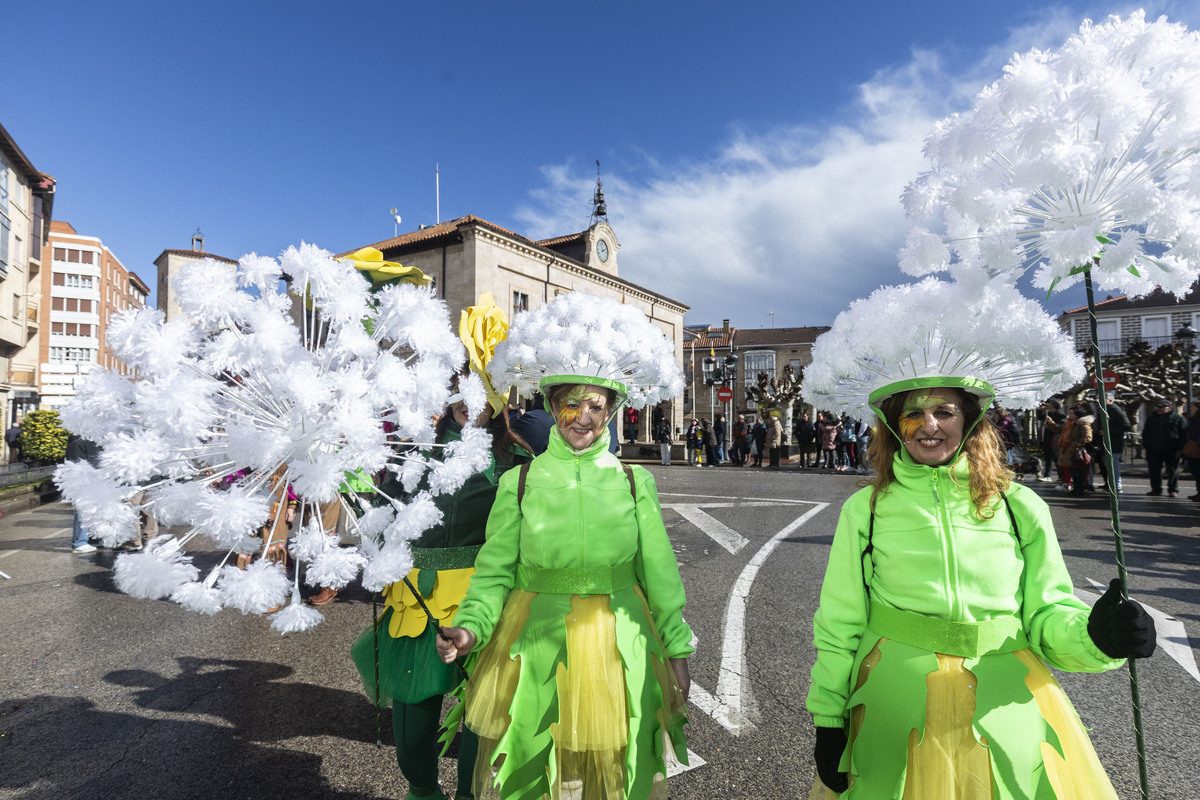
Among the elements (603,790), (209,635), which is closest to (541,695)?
(603,790)

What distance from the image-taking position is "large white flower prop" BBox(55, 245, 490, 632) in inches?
58.3

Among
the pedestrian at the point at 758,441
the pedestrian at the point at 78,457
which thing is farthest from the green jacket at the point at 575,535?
the pedestrian at the point at 758,441

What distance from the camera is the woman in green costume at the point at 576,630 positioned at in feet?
6.54

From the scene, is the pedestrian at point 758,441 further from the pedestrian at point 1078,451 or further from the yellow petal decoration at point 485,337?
the yellow petal decoration at point 485,337

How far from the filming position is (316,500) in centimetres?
155

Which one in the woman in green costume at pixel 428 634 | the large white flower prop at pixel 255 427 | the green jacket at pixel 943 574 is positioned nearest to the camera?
the large white flower prop at pixel 255 427

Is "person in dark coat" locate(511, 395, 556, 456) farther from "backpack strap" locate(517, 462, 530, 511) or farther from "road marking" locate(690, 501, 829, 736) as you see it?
"road marking" locate(690, 501, 829, 736)

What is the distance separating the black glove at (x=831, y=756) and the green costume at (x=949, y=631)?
0.09 feet

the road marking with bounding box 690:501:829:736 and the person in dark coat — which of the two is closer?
the person in dark coat

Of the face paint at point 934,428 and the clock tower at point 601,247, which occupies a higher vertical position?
the clock tower at point 601,247

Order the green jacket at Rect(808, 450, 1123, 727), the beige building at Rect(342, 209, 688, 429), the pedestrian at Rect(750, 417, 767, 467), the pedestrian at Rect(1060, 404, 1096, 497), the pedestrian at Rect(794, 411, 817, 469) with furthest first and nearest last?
the beige building at Rect(342, 209, 688, 429), the pedestrian at Rect(750, 417, 767, 467), the pedestrian at Rect(794, 411, 817, 469), the pedestrian at Rect(1060, 404, 1096, 497), the green jacket at Rect(808, 450, 1123, 727)

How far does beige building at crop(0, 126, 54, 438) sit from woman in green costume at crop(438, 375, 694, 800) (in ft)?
119

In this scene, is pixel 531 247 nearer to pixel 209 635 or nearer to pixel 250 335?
pixel 209 635

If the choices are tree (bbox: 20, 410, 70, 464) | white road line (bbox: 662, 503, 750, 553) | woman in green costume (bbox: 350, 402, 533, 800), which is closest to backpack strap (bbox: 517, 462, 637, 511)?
woman in green costume (bbox: 350, 402, 533, 800)
